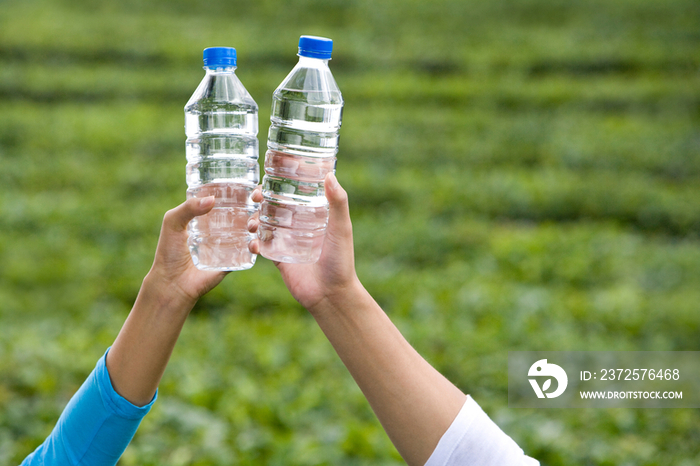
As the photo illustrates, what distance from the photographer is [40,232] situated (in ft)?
24.5

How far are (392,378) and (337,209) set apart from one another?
39 cm

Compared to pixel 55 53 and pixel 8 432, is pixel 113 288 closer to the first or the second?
pixel 8 432

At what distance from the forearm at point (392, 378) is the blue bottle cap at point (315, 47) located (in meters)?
0.54

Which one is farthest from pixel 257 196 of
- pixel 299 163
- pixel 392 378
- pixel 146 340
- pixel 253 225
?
pixel 392 378

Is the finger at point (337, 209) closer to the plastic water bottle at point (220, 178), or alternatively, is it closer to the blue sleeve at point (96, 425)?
the plastic water bottle at point (220, 178)

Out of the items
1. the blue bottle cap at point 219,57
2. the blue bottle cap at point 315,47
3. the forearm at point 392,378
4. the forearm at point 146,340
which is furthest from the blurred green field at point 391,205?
the blue bottle cap at point 315,47

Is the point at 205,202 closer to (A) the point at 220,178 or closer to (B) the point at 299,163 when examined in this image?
(B) the point at 299,163

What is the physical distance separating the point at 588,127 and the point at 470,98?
8.08 ft

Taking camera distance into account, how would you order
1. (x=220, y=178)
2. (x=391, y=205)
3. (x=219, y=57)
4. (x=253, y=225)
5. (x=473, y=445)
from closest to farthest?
(x=473, y=445)
(x=219, y=57)
(x=253, y=225)
(x=220, y=178)
(x=391, y=205)

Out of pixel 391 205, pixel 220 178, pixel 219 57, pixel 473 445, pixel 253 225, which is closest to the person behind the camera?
pixel 473 445

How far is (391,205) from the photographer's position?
28.6 ft

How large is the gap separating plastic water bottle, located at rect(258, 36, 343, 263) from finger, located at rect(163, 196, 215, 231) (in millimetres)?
246

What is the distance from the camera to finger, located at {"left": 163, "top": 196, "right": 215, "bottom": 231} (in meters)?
1.39

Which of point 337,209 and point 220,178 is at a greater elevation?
point 337,209
